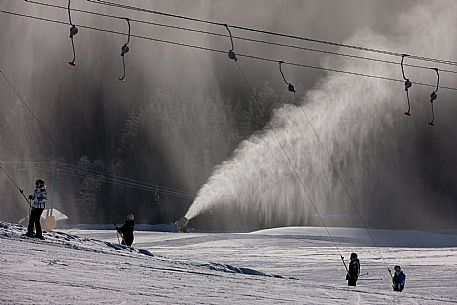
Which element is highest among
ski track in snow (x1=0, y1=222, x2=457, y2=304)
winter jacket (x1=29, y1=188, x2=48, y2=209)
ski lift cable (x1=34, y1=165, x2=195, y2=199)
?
ski lift cable (x1=34, y1=165, x2=195, y2=199)

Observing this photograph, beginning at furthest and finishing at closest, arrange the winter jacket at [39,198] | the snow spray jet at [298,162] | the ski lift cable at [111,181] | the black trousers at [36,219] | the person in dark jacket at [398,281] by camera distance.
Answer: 1. the ski lift cable at [111,181]
2. the snow spray jet at [298,162]
3. the person in dark jacket at [398,281]
4. the black trousers at [36,219]
5. the winter jacket at [39,198]

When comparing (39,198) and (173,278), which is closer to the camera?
(173,278)

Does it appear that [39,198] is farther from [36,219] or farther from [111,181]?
Answer: [111,181]

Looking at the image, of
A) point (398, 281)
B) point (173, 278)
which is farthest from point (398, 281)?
point (173, 278)

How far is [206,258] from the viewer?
30.7 meters

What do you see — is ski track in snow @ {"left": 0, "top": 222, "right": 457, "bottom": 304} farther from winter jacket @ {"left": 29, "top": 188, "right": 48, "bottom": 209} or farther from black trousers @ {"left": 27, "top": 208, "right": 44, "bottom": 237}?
winter jacket @ {"left": 29, "top": 188, "right": 48, "bottom": 209}

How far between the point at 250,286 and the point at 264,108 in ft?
308

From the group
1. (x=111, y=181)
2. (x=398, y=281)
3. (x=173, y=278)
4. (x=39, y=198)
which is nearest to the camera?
(x=173, y=278)

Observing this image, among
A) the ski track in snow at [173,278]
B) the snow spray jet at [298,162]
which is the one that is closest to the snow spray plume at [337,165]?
the snow spray jet at [298,162]

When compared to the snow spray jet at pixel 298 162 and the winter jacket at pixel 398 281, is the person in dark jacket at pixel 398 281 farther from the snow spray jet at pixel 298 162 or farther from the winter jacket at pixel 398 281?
the snow spray jet at pixel 298 162

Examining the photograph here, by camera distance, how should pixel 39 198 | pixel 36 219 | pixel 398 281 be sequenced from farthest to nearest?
1. pixel 398 281
2. pixel 36 219
3. pixel 39 198

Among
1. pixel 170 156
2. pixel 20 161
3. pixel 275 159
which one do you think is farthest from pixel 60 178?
pixel 275 159

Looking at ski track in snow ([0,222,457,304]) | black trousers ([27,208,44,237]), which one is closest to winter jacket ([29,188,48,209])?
black trousers ([27,208,44,237])

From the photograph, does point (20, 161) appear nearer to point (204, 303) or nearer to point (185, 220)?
point (185, 220)
